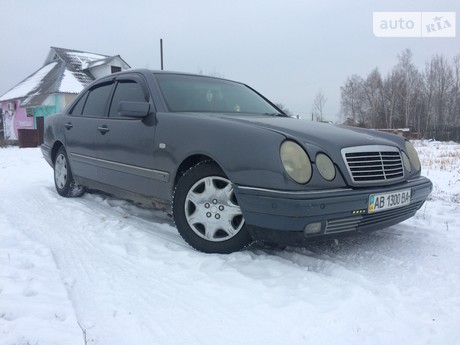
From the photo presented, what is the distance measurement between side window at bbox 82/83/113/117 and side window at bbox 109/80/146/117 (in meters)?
0.20

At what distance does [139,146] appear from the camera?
344cm

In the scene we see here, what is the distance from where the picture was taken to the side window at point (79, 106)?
477 cm

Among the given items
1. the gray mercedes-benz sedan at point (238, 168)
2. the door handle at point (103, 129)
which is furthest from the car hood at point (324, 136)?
the door handle at point (103, 129)

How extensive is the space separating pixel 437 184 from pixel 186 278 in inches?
190

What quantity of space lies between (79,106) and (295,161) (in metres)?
3.38

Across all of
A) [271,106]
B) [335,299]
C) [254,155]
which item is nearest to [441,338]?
[335,299]

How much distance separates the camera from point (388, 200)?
8.98ft

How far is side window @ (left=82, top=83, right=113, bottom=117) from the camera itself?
4.23 m

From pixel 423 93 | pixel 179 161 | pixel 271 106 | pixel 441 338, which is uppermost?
pixel 423 93

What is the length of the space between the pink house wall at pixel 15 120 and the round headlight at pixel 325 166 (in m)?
29.2

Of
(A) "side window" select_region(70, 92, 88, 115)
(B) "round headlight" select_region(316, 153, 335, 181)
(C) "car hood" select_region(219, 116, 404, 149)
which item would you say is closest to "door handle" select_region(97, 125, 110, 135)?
(A) "side window" select_region(70, 92, 88, 115)

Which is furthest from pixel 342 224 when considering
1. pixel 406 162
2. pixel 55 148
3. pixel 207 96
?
pixel 55 148

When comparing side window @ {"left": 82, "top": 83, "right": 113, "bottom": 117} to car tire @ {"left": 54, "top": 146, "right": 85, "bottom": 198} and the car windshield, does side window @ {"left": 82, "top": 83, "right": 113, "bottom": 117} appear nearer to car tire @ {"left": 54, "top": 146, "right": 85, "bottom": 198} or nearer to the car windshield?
car tire @ {"left": 54, "top": 146, "right": 85, "bottom": 198}

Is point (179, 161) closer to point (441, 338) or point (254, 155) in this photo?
point (254, 155)
